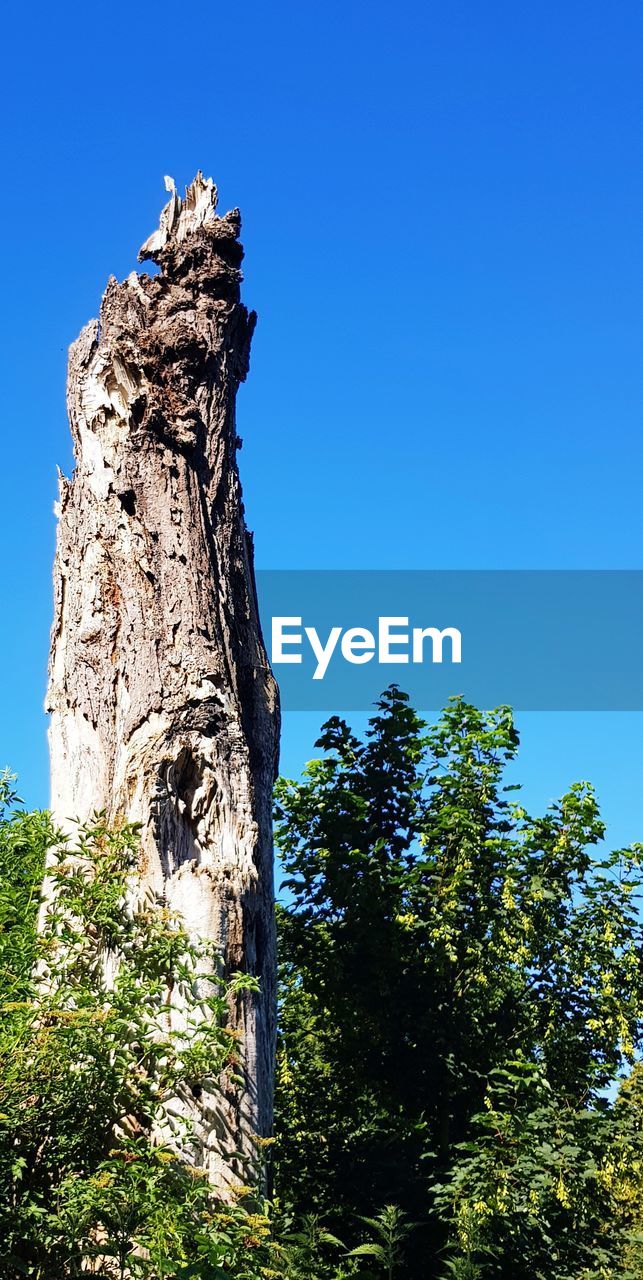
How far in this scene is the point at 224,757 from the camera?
28.3 ft

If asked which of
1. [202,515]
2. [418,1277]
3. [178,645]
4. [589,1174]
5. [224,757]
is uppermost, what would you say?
[202,515]

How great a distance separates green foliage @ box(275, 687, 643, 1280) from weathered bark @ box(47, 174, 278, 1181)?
463cm

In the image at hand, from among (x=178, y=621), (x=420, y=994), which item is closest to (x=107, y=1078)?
(x=178, y=621)

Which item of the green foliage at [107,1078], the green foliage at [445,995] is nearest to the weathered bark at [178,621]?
the green foliage at [107,1078]

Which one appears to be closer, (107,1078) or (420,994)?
(107,1078)

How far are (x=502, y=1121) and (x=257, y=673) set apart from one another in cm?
544

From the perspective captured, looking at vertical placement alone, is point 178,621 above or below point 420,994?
above

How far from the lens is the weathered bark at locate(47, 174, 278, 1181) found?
27.1 ft

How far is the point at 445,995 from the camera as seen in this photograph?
13328mm

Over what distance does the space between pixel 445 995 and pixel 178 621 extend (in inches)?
250

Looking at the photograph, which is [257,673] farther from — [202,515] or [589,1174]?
[589,1174]

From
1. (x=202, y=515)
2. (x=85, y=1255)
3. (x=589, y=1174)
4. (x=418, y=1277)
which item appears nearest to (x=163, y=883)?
(x=85, y=1255)

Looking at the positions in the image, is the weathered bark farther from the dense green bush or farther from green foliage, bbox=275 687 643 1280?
green foliage, bbox=275 687 643 1280

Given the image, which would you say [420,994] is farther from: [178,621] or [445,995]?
[178,621]
